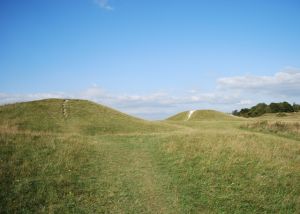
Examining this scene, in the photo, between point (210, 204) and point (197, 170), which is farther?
point (197, 170)

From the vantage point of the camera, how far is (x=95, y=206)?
1027 centimetres

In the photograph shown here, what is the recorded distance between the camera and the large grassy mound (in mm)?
30500

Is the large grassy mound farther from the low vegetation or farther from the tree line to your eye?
the tree line

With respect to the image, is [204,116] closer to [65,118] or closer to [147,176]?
[65,118]

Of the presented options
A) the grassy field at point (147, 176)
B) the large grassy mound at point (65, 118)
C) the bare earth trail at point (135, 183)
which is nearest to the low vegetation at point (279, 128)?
the grassy field at point (147, 176)

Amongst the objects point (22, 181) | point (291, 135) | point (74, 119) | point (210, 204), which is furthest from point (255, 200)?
point (74, 119)

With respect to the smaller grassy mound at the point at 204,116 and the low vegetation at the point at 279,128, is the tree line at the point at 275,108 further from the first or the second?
the low vegetation at the point at 279,128

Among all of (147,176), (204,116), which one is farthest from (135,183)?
(204,116)

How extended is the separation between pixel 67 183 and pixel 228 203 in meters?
6.84

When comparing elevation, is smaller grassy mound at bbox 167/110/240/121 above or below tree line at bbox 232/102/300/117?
below

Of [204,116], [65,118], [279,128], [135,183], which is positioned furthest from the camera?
[204,116]

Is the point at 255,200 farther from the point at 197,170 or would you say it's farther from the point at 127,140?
the point at 127,140

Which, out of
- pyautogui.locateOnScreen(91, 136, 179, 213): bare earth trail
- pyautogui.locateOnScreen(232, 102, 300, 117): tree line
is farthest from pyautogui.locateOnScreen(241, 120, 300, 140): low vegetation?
pyautogui.locateOnScreen(232, 102, 300, 117): tree line

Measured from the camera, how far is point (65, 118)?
34781 millimetres
